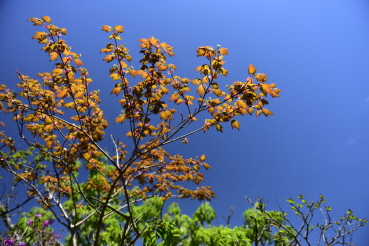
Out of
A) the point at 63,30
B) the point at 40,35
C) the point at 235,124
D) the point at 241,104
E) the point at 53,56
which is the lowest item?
the point at 235,124

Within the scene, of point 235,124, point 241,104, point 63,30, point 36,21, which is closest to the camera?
point 36,21

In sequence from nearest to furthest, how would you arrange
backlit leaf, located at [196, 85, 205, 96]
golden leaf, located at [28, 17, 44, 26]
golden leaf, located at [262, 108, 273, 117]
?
golden leaf, located at [28, 17, 44, 26] < golden leaf, located at [262, 108, 273, 117] < backlit leaf, located at [196, 85, 205, 96]

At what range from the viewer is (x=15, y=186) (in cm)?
714

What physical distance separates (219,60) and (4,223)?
39.1 ft

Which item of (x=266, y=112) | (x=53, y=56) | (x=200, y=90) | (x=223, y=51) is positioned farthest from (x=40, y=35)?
(x=266, y=112)

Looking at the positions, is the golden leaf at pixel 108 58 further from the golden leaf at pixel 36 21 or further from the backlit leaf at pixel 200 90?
the backlit leaf at pixel 200 90

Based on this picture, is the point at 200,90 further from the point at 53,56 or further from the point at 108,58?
the point at 53,56

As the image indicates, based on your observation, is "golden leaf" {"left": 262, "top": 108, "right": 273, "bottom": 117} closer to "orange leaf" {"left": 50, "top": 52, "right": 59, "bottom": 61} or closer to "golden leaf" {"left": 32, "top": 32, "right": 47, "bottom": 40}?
"orange leaf" {"left": 50, "top": 52, "right": 59, "bottom": 61}

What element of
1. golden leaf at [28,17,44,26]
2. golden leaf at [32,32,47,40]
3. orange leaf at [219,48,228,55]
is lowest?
golden leaf at [32,32,47,40]

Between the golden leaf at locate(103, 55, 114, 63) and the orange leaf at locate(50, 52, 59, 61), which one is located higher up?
the golden leaf at locate(103, 55, 114, 63)

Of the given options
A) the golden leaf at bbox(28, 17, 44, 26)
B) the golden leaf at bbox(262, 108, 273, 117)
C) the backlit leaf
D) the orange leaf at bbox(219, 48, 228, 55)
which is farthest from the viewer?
the backlit leaf

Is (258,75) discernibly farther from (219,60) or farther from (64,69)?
(64,69)

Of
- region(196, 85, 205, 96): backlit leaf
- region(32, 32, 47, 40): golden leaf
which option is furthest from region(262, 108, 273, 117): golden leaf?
region(32, 32, 47, 40): golden leaf

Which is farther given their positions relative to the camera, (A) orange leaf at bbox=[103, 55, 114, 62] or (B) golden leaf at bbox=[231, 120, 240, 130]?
(B) golden leaf at bbox=[231, 120, 240, 130]
